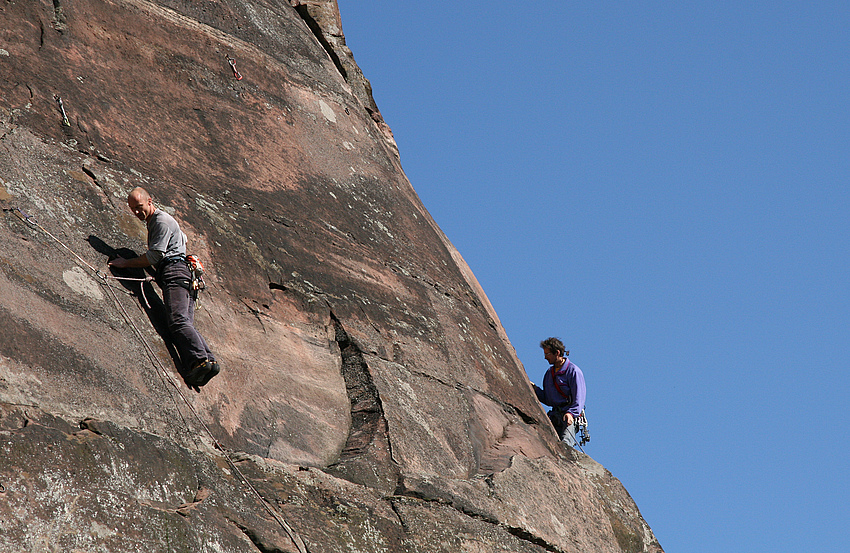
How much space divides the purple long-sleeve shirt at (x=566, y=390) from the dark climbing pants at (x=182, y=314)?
4.49 m

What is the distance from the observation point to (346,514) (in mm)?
6418

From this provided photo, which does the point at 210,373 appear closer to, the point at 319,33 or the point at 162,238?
the point at 162,238

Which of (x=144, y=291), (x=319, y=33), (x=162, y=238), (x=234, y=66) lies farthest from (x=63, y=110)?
(x=319, y=33)

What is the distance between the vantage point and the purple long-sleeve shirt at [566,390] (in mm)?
9875

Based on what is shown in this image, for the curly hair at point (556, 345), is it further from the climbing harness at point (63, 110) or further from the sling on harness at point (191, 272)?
the climbing harness at point (63, 110)

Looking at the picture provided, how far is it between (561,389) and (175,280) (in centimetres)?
474

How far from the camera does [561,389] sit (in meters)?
10.0

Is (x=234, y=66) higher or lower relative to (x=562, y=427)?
higher

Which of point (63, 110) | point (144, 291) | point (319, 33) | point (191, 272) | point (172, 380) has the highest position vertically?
point (319, 33)

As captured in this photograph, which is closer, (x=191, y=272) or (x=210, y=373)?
(x=210, y=373)

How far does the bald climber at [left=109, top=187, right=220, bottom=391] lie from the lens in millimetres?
6309

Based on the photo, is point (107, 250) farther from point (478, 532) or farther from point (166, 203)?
point (478, 532)

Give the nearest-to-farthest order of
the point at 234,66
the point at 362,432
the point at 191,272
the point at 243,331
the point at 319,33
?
the point at 191,272 → the point at 243,331 → the point at 362,432 → the point at 234,66 → the point at 319,33

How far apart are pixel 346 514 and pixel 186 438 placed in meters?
1.16
